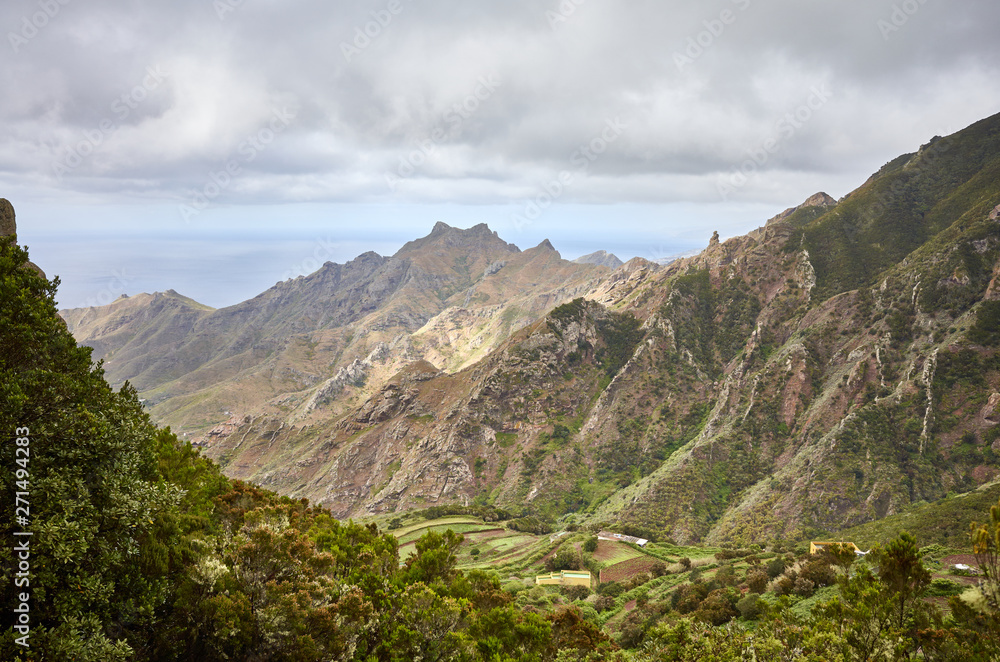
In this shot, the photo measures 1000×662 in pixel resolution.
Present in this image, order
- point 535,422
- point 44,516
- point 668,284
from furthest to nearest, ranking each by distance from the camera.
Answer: point 668,284 < point 535,422 < point 44,516

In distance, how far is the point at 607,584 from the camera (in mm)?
66562

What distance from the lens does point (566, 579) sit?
227 ft

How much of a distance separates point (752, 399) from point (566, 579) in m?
96.2

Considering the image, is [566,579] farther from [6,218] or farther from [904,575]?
[6,218]

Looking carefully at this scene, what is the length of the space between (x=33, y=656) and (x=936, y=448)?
13846 centimetres

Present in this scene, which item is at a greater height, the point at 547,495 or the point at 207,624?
the point at 207,624

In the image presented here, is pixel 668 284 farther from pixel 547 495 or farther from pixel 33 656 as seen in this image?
pixel 33 656

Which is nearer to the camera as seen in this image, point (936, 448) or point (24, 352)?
point (24, 352)

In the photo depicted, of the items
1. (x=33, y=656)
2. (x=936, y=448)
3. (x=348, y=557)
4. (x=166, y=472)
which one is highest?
(x=166, y=472)

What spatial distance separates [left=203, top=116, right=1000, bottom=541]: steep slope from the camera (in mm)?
107000

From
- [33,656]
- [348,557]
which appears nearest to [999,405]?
[348,557]

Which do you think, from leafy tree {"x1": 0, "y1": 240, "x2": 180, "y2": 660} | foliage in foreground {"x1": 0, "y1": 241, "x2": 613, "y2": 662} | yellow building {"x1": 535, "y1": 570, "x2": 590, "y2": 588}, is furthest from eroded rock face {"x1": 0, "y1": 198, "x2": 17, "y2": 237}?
yellow building {"x1": 535, "y1": 570, "x2": 590, "y2": 588}

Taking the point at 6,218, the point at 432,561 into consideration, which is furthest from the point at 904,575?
the point at 6,218

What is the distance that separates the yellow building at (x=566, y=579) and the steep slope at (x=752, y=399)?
4731 cm
